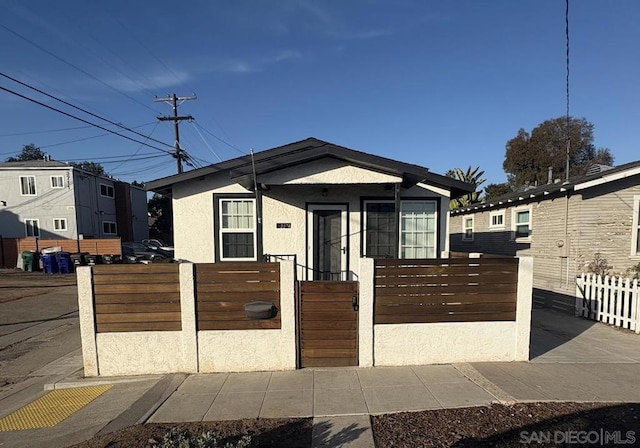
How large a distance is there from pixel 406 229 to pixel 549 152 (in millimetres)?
32741

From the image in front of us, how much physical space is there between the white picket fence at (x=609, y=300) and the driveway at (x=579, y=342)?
210 millimetres

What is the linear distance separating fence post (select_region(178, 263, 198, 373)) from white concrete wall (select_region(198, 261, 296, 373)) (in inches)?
3.7

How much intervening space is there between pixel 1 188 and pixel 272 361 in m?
29.9

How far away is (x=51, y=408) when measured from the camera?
3625 millimetres

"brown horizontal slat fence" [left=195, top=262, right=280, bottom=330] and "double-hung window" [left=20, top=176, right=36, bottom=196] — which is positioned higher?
"double-hung window" [left=20, top=176, right=36, bottom=196]

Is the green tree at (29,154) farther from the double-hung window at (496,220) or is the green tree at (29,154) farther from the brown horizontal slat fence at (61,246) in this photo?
the double-hung window at (496,220)

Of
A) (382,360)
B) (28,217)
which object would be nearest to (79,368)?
(382,360)

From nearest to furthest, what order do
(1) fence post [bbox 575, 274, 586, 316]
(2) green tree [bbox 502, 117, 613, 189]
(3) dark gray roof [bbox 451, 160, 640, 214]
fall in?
(1) fence post [bbox 575, 274, 586, 316], (3) dark gray roof [bbox 451, 160, 640, 214], (2) green tree [bbox 502, 117, 613, 189]

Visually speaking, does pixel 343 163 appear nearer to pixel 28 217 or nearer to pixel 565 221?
pixel 565 221

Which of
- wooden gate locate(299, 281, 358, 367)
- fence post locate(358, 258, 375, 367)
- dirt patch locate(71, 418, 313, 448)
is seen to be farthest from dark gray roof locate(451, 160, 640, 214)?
dirt patch locate(71, 418, 313, 448)

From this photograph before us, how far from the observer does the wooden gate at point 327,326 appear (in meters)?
4.37

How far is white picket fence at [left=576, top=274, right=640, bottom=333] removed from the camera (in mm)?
6074

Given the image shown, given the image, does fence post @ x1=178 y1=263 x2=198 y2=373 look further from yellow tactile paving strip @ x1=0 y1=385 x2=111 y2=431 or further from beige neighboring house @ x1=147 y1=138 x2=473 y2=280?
beige neighboring house @ x1=147 y1=138 x2=473 y2=280

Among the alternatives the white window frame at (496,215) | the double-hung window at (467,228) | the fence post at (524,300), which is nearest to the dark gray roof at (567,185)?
the white window frame at (496,215)
